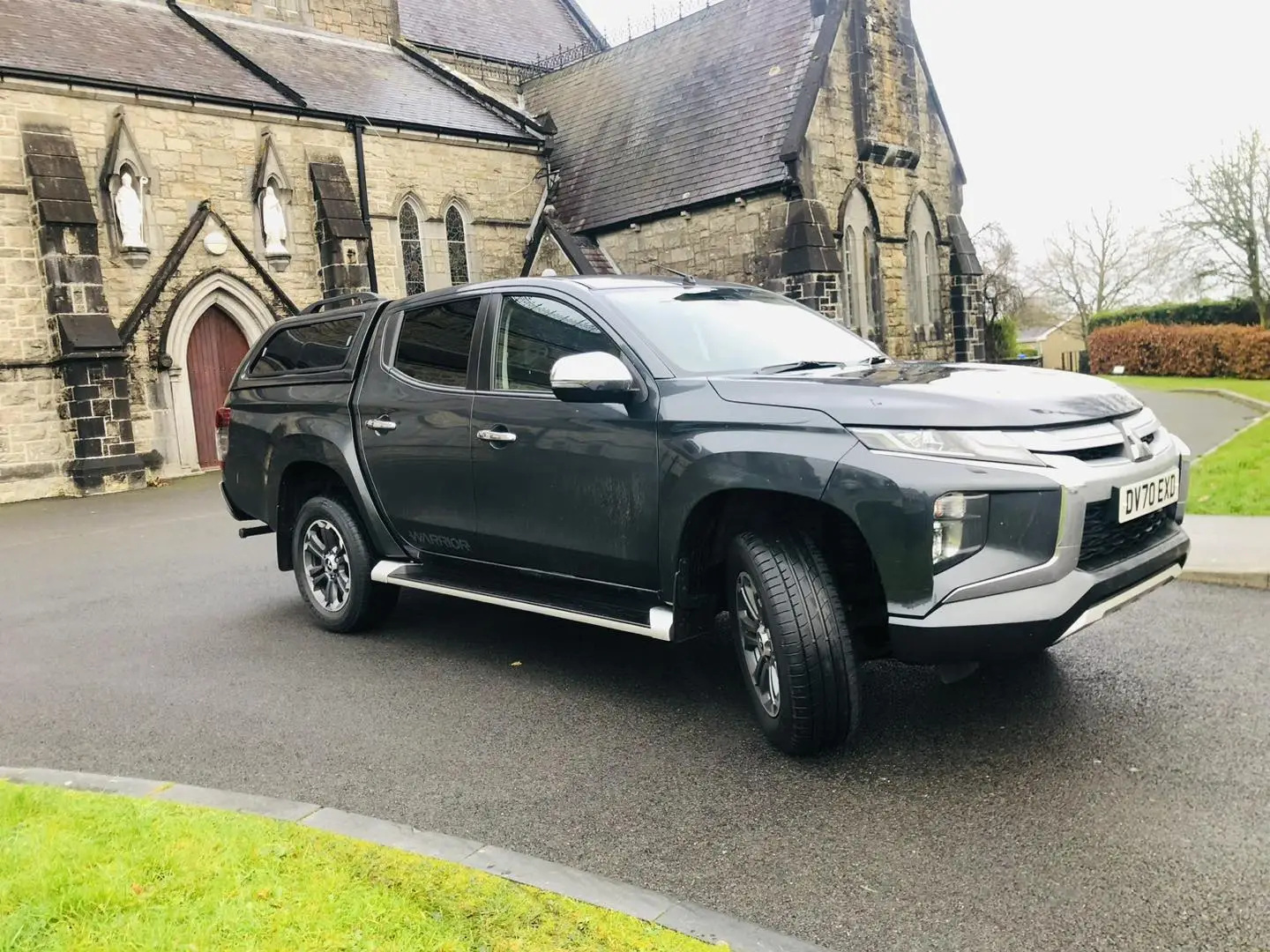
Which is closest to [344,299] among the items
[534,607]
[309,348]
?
[309,348]

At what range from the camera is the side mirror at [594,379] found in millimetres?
4164

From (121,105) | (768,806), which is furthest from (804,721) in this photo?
(121,105)

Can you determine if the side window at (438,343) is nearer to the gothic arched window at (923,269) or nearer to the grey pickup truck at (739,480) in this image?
the grey pickup truck at (739,480)

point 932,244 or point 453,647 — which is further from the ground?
point 932,244

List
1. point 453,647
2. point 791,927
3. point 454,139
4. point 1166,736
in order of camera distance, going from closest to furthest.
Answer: point 791,927
point 1166,736
point 453,647
point 454,139

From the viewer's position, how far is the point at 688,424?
4.09 metres

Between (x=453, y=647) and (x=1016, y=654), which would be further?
(x=453, y=647)

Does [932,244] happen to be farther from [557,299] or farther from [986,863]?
[986,863]

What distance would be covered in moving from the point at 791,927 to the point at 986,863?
705 mm

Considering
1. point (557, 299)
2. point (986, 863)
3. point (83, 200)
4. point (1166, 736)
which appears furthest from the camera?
point (83, 200)

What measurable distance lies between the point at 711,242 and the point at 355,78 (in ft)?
28.8

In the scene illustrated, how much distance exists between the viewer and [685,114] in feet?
72.7

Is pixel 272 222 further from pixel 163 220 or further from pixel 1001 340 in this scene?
pixel 1001 340

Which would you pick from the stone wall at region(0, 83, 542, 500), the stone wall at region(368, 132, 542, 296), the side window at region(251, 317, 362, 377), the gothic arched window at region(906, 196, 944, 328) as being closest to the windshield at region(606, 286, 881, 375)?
the side window at region(251, 317, 362, 377)
